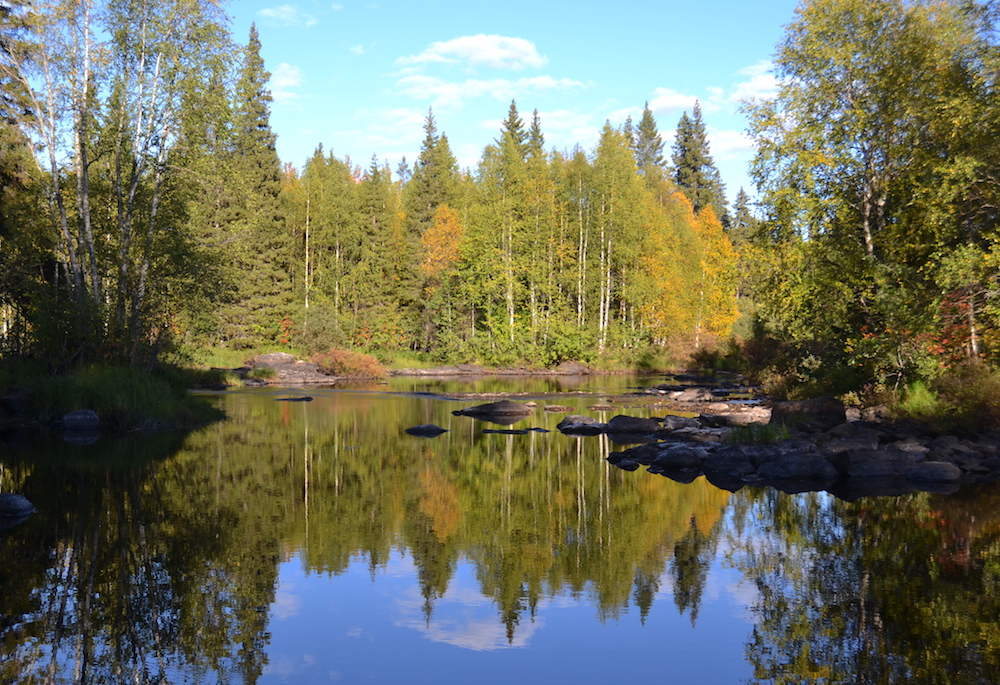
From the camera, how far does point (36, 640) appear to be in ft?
25.1

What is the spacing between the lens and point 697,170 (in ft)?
323

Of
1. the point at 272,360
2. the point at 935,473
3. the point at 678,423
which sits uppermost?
the point at 272,360

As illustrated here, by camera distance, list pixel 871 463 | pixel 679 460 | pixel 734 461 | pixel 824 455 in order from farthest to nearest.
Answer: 1. pixel 679 460
2. pixel 734 461
3. pixel 824 455
4. pixel 871 463

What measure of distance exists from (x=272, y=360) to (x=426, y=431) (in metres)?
27.7

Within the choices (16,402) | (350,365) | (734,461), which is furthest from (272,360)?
(734,461)

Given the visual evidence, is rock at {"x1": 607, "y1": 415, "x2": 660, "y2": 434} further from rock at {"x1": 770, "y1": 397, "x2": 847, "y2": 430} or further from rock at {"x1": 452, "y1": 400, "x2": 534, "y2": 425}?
rock at {"x1": 452, "y1": 400, "x2": 534, "y2": 425}

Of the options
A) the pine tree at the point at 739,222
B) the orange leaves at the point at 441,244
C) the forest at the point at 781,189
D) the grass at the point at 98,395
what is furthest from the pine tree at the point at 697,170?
the grass at the point at 98,395

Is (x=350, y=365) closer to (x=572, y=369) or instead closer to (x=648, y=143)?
(x=572, y=369)

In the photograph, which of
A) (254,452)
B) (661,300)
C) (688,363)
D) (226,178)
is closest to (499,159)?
(661,300)

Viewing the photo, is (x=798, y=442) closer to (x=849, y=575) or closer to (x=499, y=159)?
(x=849, y=575)

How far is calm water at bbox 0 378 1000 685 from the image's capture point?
24.8 feet

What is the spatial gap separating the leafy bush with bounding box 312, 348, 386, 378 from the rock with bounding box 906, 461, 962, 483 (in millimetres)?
34940

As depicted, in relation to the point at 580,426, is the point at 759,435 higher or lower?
higher

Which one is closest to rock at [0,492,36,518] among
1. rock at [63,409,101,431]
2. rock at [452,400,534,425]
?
rock at [63,409,101,431]
